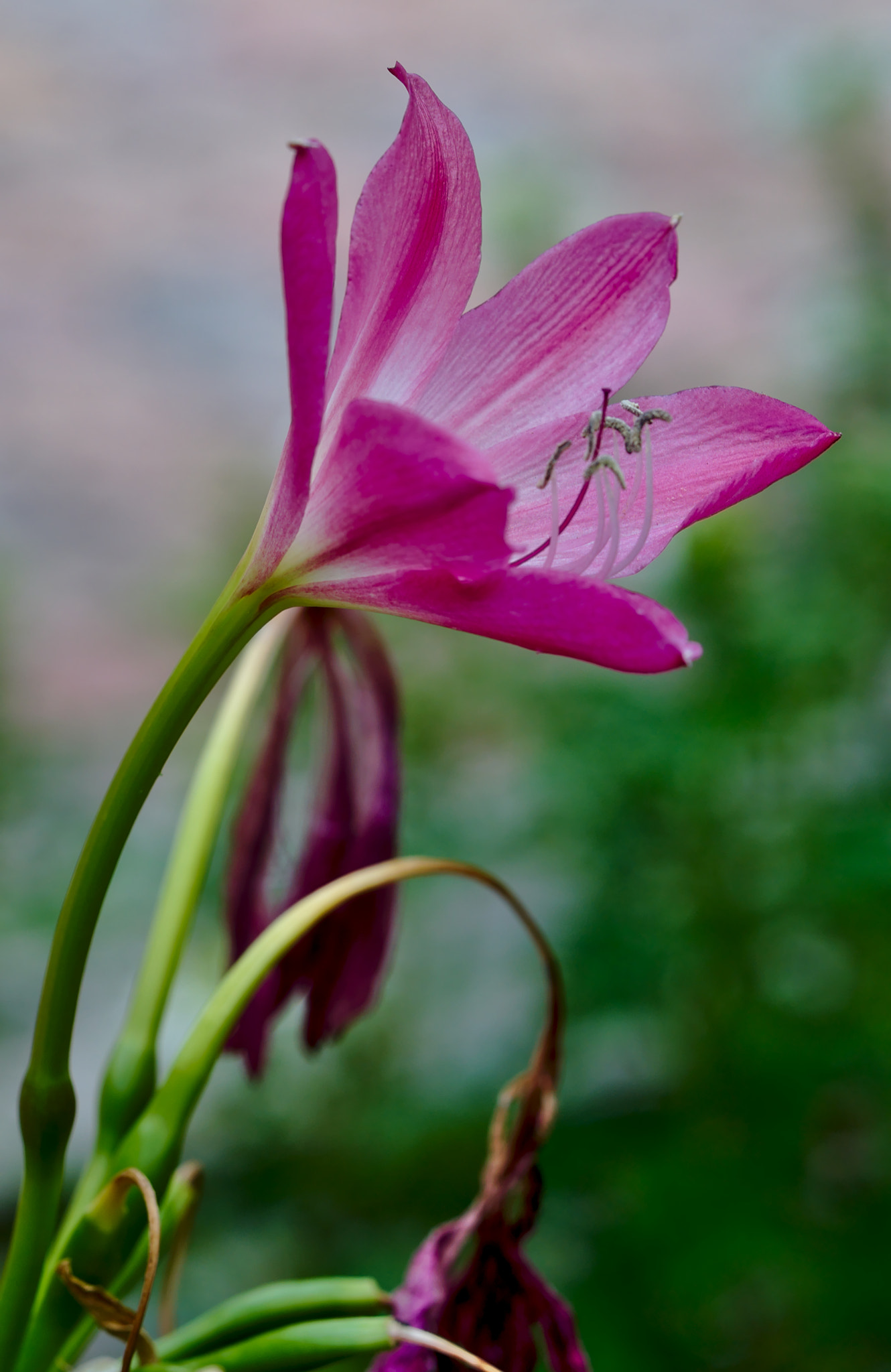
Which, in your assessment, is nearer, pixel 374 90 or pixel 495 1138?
pixel 495 1138

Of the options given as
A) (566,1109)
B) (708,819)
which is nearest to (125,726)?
(566,1109)

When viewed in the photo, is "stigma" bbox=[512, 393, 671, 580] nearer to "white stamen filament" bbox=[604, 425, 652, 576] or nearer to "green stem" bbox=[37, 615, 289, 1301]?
"white stamen filament" bbox=[604, 425, 652, 576]

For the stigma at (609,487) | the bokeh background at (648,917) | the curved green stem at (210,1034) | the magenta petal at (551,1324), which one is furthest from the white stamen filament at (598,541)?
the bokeh background at (648,917)

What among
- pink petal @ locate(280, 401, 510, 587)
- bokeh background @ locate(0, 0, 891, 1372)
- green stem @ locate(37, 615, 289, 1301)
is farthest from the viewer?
bokeh background @ locate(0, 0, 891, 1372)

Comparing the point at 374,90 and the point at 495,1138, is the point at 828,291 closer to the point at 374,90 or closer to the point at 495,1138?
the point at 495,1138

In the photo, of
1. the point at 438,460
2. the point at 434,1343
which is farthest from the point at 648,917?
the point at 438,460

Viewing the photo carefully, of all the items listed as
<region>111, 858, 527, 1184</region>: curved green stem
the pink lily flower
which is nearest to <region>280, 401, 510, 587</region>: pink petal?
the pink lily flower
